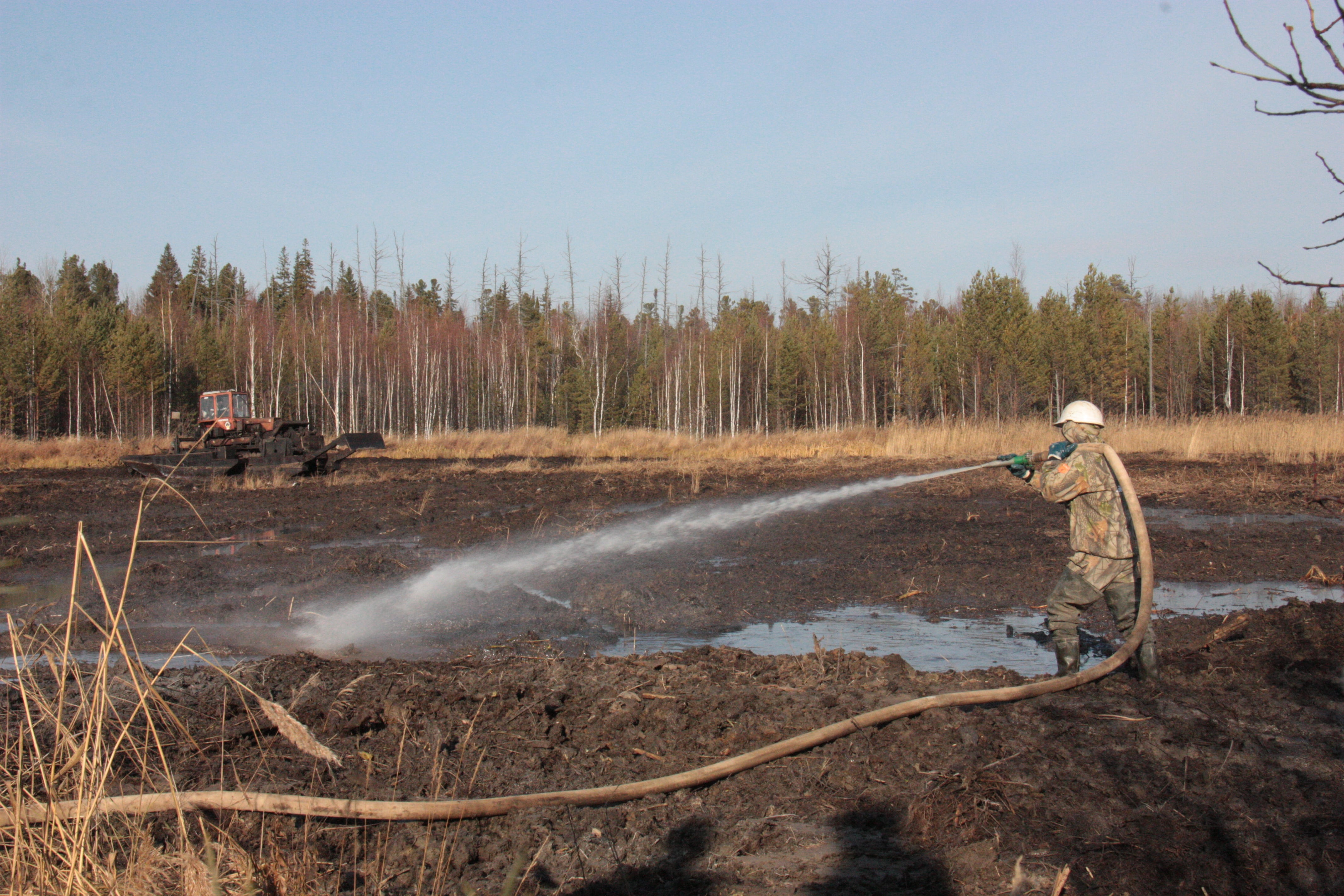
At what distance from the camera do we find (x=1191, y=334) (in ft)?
198

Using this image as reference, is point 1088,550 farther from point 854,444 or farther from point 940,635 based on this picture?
point 854,444

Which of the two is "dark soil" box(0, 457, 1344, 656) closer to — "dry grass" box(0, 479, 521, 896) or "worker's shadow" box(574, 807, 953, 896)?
"dry grass" box(0, 479, 521, 896)

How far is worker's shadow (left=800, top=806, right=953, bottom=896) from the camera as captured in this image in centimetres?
343

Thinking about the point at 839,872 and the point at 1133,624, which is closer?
the point at 839,872

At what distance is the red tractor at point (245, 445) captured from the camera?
2328cm

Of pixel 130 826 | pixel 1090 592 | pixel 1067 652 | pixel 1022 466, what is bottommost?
pixel 1067 652

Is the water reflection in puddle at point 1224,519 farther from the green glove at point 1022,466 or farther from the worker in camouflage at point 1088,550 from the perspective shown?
the worker in camouflage at point 1088,550

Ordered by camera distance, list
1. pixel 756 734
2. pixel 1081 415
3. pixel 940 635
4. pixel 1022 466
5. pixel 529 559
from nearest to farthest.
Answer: pixel 756 734 → pixel 1081 415 → pixel 1022 466 → pixel 940 635 → pixel 529 559

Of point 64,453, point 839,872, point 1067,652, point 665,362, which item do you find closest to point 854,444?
point 665,362

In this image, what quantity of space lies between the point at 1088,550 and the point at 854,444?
2894 cm

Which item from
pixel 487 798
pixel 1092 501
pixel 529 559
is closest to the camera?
pixel 487 798

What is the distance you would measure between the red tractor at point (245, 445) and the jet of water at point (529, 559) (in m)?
10.5

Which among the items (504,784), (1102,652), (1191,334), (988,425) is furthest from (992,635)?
(1191,334)

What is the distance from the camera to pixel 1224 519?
1523 centimetres
